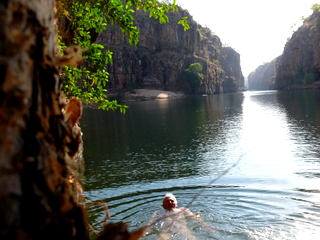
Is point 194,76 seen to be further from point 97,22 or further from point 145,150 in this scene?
point 97,22

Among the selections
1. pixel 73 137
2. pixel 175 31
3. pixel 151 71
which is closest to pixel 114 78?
pixel 151 71

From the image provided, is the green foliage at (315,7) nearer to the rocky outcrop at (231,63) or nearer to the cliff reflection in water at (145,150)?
the rocky outcrop at (231,63)

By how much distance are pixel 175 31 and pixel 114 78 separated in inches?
1210

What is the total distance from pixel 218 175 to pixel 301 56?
117962mm

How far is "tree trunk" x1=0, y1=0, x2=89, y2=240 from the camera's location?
1117 millimetres

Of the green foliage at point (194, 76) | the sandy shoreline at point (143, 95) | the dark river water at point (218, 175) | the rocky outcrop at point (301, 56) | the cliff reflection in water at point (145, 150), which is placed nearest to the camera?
the dark river water at point (218, 175)

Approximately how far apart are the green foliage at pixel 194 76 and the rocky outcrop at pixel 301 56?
108 ft

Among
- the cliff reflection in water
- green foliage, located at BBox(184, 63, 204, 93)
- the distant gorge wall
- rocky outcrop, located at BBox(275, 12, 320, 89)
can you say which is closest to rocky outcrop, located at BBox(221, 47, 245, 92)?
the distant gorge wall

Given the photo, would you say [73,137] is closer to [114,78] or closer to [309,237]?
[309,237]

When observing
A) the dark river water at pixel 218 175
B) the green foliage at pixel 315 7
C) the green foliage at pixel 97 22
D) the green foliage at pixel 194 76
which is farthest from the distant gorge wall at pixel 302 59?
the green foliage at pixel 97 22

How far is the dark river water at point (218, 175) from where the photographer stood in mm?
7699

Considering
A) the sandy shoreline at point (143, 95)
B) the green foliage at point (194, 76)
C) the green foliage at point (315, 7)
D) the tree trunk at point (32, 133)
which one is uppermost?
the green foliage at point (315, 7)

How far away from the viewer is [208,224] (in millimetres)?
7578

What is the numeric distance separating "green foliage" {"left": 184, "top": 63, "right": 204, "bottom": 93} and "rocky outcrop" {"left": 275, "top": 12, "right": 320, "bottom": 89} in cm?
3289
